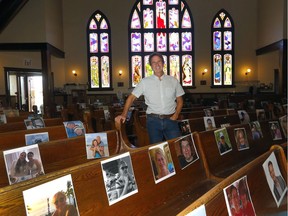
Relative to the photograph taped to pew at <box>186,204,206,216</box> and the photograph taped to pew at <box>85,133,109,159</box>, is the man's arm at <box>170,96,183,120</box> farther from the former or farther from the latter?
the photograph taped to pew at <box>186,204,206,216</box>

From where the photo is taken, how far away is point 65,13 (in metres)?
13.1

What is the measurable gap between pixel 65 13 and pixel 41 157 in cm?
1235

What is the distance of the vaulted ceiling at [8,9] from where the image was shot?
908 centimetres

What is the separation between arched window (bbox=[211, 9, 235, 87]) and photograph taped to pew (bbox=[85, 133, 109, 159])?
39.0ft

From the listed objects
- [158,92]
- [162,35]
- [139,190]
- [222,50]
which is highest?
[162,35]

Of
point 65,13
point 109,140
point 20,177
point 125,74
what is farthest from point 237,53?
point 20,177

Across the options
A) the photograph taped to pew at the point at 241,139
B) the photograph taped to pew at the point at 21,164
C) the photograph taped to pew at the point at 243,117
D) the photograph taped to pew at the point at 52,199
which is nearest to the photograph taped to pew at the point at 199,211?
the photograph taped to pew at the point at 52,199

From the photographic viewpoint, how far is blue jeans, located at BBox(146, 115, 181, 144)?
3.11 m

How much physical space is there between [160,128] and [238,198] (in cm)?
197

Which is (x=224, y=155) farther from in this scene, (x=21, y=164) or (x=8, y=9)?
(x=8, y=9)

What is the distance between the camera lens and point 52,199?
1130 millimetres

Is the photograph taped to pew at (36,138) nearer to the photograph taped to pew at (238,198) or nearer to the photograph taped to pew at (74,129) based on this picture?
the photograph taped to pew at (74,129)

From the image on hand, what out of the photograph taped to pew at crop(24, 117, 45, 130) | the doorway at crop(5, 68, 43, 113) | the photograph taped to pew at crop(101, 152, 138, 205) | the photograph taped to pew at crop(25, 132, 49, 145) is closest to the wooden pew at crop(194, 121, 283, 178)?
the photograph taped to pew at crop(101, 152, 138, 205)

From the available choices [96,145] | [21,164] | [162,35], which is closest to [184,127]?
[96,145]
